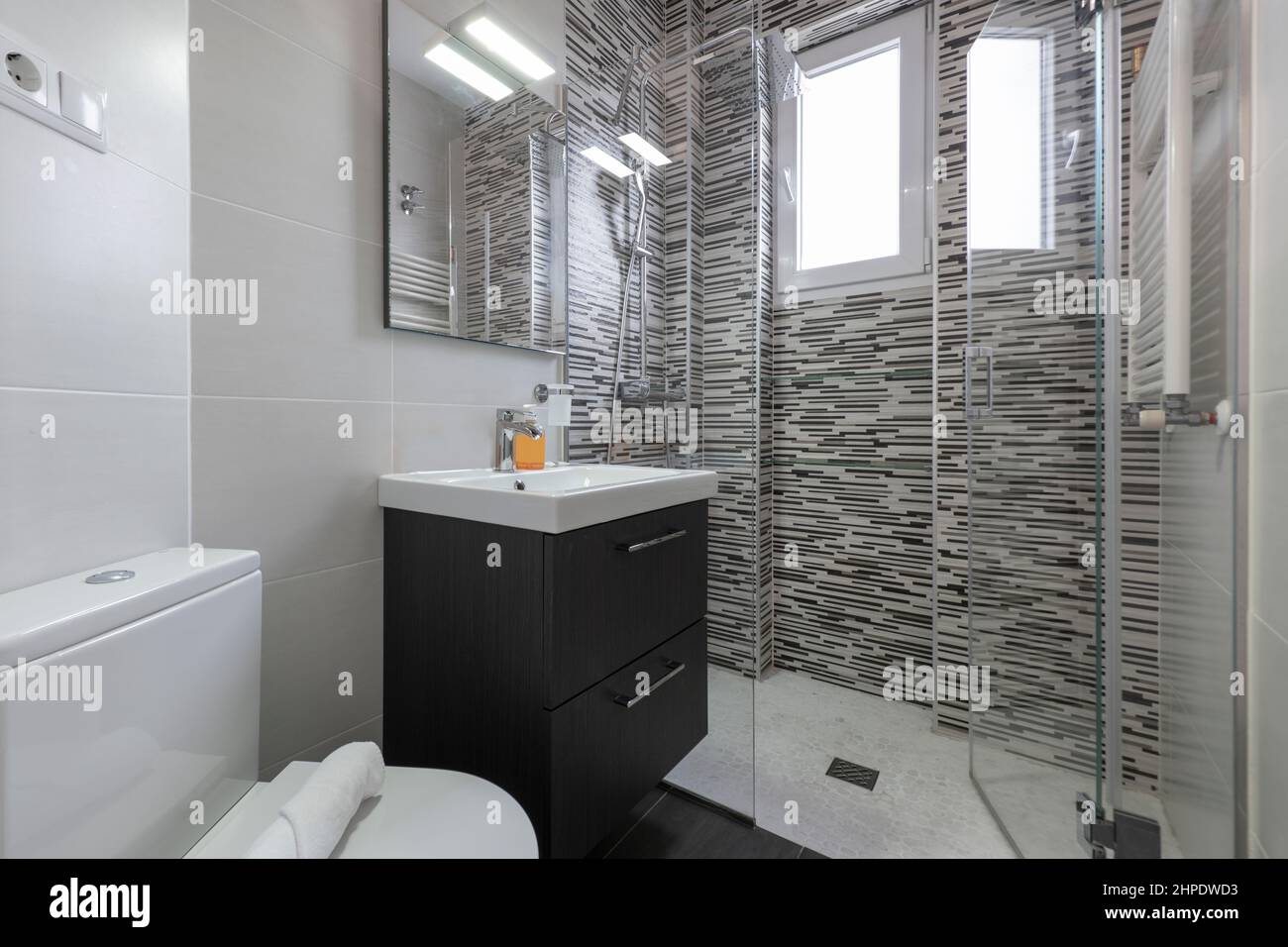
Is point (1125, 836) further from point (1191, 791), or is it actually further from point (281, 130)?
point (281, 130)

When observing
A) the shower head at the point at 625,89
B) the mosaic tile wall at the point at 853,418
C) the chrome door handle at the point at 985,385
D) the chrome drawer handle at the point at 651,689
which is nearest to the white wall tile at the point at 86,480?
the chrome drawer handle at the point at 651,689

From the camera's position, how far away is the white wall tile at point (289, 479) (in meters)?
0.96

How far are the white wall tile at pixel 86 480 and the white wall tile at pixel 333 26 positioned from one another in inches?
30.2

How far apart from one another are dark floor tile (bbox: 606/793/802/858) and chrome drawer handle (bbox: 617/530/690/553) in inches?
30.0

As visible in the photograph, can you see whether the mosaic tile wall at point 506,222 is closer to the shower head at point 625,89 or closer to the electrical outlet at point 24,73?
the shower head at point 625,89

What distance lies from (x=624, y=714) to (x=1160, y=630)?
47.6 inches

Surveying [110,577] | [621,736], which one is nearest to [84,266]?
[110,577]

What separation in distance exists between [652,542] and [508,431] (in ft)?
1.97

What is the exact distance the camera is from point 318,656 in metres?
1.13

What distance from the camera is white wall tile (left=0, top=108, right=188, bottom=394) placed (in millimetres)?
665

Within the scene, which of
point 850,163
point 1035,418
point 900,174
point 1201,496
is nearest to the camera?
point 1201,496

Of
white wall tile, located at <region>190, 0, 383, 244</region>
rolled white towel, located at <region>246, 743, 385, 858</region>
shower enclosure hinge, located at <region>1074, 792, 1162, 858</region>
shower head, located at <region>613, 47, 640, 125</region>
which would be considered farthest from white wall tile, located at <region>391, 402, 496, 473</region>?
shower enclosure hinge, located at <region>1074, 792, 1162, 858</region>

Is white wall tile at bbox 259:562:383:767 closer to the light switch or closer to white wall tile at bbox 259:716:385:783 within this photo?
white wall tile at bbox 259:716:385:783
